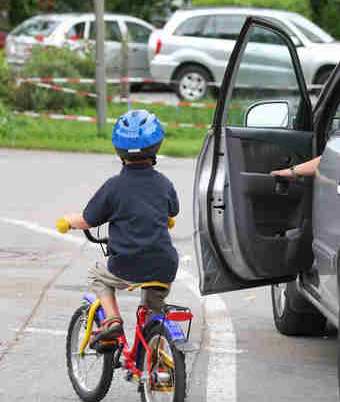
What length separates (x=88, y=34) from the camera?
28.2 m

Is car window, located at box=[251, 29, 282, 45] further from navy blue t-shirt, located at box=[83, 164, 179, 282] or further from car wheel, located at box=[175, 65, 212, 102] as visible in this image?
navy blue t-shirt, located at box=[83, 164, 179, 282]

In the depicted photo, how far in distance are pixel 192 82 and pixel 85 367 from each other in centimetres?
1950

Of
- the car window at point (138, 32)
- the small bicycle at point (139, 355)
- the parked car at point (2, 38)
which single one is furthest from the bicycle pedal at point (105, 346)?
the parked car at point (2, 38)

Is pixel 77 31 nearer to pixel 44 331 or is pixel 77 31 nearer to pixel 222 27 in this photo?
pixel 222 27

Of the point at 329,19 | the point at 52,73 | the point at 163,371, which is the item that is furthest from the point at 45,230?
the point at 329,19

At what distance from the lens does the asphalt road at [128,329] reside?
6.78 metres

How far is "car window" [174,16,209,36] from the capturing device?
26.0m

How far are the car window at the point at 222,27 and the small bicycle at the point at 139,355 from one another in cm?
1987

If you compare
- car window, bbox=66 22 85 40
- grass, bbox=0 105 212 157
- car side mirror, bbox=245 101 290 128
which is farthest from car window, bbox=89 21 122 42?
car side mirror, bbox=245 101 290 128

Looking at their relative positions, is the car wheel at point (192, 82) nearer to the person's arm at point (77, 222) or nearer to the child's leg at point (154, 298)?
the person's arm at point (77, 222)

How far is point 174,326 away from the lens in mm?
5840

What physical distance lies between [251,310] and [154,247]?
2865mm

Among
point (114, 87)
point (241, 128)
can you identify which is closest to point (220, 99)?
point (241, 128)

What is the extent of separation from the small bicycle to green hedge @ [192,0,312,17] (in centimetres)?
2315
